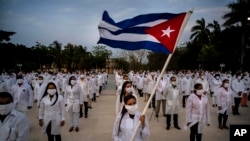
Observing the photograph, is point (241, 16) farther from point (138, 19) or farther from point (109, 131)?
point (138, 19)

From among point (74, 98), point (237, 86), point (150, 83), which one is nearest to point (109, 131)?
point (74, 98)

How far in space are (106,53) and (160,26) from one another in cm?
8523

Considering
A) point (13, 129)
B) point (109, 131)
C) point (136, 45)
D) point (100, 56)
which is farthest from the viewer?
point (100, 56)

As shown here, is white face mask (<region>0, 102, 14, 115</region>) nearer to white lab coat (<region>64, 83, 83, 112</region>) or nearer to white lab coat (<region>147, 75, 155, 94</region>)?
white lab coat (<region>64, 83, 83, 112</region>)

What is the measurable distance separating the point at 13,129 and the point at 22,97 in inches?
235

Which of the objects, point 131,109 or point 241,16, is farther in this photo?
point 241,16

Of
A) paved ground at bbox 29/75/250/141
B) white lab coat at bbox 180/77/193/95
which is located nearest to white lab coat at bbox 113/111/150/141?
paved ground at bbox 29/75/250/141

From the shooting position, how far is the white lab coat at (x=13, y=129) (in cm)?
458

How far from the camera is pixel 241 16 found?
135 feet

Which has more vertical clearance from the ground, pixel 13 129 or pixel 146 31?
pixel 146 31

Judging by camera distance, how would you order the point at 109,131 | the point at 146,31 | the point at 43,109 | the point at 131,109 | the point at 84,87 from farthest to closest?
the point at 84,87 < the point at 109,131 < the point at 43,109 < the point at 146,31 < the point at 131,109

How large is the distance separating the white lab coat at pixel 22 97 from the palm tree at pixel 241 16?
34082 mm

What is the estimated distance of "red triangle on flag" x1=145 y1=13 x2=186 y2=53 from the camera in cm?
566

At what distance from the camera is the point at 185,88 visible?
60.4ft
